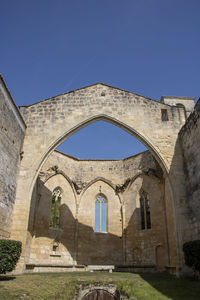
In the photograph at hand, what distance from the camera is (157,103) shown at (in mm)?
12891

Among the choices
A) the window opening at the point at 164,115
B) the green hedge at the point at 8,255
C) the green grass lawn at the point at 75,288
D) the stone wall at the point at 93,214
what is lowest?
the green grass lawn at the point at 75,288

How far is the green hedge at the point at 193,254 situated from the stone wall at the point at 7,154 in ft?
20.1

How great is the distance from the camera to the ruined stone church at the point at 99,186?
1011cm

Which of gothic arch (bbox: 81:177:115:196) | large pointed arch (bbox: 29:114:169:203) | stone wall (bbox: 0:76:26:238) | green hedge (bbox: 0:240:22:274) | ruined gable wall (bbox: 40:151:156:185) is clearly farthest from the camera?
gothic arch (bbox: 81:177:115:196)

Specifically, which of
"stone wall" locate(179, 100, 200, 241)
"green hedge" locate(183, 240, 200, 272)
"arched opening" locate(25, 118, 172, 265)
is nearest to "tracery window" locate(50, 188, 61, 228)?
"arched opening" locate(25, 118, 172, 265)

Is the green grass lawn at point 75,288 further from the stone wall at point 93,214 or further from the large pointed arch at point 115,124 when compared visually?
the stone wall at point 93,214

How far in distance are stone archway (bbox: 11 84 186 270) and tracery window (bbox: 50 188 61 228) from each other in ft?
10.2

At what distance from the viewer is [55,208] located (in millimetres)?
15797

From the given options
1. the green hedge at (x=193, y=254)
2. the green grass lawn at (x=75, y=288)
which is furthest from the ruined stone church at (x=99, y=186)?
the green grass lawn at (x=75, y=288)

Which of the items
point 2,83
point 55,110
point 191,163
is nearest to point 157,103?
point 191,163

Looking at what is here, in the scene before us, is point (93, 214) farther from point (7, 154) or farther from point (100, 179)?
point (7, 154)

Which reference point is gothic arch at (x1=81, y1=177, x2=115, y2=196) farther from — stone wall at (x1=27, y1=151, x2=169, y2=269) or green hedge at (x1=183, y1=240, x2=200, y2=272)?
green hedge at (x1=183, y1=240, x2=200, y2=272)

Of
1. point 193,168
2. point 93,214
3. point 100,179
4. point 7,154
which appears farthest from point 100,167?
point 7,154

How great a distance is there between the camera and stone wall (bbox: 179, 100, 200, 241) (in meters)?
9.80
